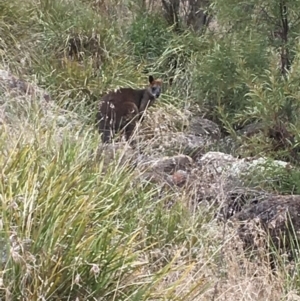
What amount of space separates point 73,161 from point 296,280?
138 cm

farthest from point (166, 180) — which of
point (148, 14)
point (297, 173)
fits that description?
point (148, 14)

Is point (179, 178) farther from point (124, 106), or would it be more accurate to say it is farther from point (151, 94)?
point (151, 94)

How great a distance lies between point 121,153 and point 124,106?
2.91 m

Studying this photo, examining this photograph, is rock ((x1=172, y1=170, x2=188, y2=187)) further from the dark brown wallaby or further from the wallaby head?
the wallaby head

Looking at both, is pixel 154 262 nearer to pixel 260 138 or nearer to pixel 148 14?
pixel 260 138

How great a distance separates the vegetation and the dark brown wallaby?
0.79 ft

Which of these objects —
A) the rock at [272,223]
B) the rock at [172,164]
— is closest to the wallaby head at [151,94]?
the rock at [172,164]

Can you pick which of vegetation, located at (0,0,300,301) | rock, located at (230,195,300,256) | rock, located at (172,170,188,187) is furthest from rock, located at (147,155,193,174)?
rock, located at (230,195,300,256)

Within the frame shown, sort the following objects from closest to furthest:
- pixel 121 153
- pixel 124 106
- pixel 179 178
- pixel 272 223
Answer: pixel 121 153 → pixel 272 223 → pixel 179 178 → pixel 124 106

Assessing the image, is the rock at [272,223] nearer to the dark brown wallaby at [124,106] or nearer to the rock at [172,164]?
the rock at [172,164]

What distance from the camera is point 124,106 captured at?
721 centimetres

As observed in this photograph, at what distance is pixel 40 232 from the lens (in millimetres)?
3244

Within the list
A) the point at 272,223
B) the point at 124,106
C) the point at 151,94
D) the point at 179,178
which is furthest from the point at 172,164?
the point at 151,94

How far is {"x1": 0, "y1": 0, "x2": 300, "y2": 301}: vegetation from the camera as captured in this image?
3264mm
